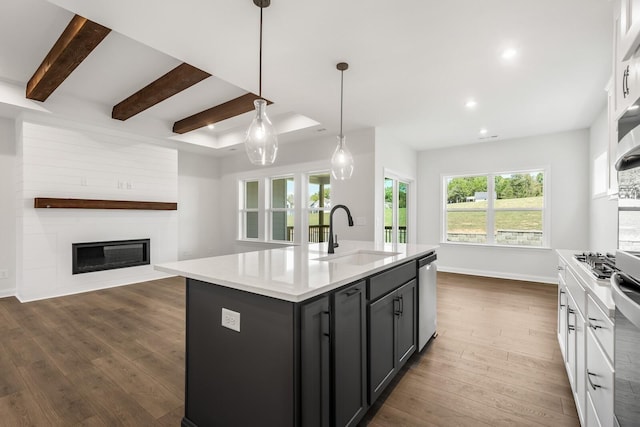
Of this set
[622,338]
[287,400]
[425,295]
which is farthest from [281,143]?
[622,338]

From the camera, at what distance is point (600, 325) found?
134 centimetres

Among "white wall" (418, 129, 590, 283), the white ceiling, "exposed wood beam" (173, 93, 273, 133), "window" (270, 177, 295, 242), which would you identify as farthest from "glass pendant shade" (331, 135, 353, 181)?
"white wall" (418, 129, 590, 283)

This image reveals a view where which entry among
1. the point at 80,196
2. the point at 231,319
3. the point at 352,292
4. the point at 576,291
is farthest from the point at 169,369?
the point at 80,196

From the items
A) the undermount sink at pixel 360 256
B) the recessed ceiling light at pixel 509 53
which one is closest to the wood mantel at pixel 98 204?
the undermount sink at pixel 360 256

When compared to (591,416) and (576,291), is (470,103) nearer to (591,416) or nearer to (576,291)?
(576,291)

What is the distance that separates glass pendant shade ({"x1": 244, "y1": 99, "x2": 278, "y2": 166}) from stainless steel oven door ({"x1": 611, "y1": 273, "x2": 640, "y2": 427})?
6.64ft

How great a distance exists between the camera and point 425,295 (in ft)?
8.77

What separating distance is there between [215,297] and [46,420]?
1407 millimetres

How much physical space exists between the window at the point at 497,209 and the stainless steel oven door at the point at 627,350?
17.1 feet

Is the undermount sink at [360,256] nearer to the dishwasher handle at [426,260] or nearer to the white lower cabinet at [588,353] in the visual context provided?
the dishwasher handle at [426,260]

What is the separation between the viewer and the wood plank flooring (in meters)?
1.86

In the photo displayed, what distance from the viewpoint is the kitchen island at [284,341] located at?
1.30m

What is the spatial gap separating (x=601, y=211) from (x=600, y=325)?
3707 mm

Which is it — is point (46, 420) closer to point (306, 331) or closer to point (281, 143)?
point (306, 331)
